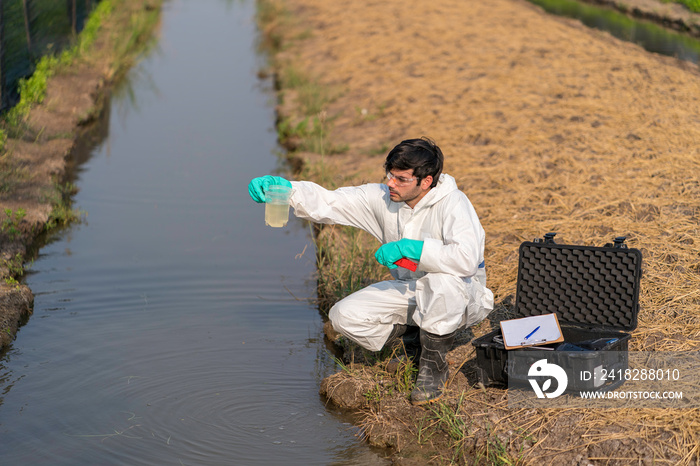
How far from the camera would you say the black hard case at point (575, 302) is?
4199 millimetres

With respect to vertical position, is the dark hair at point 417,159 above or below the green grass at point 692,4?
below

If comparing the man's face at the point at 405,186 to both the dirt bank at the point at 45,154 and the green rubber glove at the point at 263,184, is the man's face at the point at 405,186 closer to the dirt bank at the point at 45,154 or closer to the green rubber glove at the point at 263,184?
the green rubber glove at the point at 263,184

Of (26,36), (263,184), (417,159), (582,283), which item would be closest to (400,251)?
(417,159)

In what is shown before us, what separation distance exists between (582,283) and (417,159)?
3.72ft

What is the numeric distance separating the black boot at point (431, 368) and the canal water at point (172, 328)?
1.38 ft

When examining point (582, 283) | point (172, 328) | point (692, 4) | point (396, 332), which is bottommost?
point (172, 328)

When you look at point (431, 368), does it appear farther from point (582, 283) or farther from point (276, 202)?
point (276, 202)

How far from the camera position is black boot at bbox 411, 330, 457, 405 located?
443cm

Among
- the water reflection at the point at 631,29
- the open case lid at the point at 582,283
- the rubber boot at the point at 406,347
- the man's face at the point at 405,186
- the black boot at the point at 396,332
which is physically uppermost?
the water reflection at the point at 631,29

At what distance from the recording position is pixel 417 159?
172 inches

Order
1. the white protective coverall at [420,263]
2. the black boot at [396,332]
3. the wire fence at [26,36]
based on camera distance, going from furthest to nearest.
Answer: the wire fence at [26,36] → the black boot at [396,332] → the white protective coverall at [420,263]

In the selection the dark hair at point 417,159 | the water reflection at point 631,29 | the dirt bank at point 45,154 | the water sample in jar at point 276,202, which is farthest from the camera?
the water reflection at point 631,29

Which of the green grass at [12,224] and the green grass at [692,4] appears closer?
the green grass at [12,224]

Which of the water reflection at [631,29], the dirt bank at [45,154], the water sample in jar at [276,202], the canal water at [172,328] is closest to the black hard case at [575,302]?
the canal water at [172,328]
